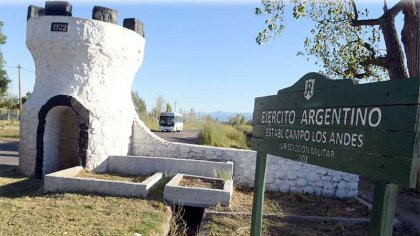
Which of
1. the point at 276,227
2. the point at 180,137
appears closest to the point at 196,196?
the point at 276,227

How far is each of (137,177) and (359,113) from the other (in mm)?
7033

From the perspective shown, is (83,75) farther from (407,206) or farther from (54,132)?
(407,206)

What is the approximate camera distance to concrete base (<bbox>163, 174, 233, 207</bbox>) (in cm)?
697

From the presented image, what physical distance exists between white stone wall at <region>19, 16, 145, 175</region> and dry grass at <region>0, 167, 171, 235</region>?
2.14 meters

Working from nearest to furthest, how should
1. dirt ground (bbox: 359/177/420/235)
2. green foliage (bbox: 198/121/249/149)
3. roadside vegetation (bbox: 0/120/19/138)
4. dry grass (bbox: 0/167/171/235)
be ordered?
dry grass (bbox: 0/167/171/235) < dirt ground (bbox: 359/177/420/235) < green foliage (bbox: 198/121/249/149) < roadside vegetation (bbox: 0/120/19/138)

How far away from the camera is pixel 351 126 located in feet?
8.08

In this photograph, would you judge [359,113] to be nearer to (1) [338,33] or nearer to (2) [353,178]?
(2) [353,178]

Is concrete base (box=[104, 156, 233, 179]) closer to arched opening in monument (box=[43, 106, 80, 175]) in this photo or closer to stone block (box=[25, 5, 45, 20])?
arched opening in monument (box=[43, 106, 80, 175])

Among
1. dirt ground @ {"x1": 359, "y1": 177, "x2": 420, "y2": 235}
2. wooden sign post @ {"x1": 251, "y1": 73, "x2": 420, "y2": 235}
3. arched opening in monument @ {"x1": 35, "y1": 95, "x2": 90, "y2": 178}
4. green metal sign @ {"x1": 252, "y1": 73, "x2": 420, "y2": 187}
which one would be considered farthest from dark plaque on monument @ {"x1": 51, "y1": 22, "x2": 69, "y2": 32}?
dirt ground @ {"x1": 359, "y1": 177, "x2": 420, "y2": 235}

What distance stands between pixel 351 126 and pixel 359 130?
3.2 inches

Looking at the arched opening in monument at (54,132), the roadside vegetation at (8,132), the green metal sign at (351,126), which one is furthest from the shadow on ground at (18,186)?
the roadside vegetation at (8,132)

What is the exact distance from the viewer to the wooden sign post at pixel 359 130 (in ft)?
6.64

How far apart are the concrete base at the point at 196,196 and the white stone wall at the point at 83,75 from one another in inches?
119

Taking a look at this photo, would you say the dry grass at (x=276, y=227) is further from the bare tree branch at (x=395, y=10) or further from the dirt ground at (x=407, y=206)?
the bare tree branch at (x=395, y=10)
